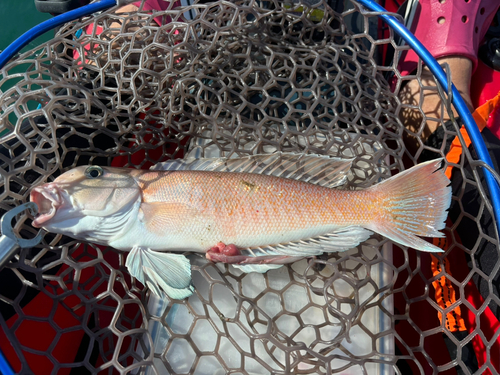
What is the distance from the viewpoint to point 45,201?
139 centimetres

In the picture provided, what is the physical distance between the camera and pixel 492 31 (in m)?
2.69

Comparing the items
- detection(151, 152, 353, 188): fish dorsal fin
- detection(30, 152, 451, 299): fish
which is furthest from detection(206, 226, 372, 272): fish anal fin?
detection(151, 152, 353, 188): fish dorsal fin

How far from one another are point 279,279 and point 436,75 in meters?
1.68

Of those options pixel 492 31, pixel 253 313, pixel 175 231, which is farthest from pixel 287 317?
pixel 492 31

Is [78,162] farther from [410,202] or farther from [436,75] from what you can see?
[436,75]

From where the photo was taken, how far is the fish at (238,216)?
5.01 ft

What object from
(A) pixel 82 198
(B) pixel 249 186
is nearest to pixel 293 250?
(B) pixel 249 186

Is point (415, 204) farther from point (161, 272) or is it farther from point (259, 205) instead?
point (161, 272)

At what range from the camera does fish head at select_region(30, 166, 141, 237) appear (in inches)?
54.4

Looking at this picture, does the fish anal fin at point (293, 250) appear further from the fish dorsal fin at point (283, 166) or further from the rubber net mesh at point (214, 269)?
the fish dorsal fin at point (283, 166)

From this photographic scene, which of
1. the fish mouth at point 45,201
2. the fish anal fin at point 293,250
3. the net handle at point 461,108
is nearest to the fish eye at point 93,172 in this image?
the fish mouth at point 45,201

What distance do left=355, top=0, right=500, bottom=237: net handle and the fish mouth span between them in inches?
90.1

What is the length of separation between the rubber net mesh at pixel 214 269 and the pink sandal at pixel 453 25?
0.64 metres

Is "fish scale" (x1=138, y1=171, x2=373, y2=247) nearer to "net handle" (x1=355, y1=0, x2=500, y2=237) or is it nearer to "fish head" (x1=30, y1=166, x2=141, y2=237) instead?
"fish head" (x1=30, y1=166, x2=141, y2=237)
